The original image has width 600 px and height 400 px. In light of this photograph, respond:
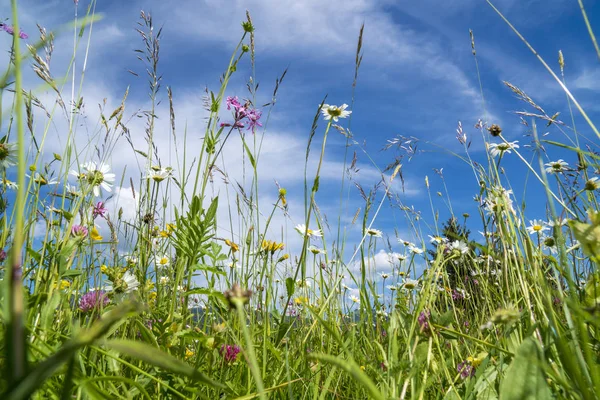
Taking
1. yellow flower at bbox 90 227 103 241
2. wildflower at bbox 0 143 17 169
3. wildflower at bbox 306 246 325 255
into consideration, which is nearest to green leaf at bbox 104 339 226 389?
wildflower at bbox 0 143 17 169

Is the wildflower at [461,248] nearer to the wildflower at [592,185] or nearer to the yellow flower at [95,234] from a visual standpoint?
the wildflower at [592,185]

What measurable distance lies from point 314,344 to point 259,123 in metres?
0.80

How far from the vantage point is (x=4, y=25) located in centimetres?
174

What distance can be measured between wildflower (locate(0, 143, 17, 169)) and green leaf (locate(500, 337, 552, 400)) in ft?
4.30

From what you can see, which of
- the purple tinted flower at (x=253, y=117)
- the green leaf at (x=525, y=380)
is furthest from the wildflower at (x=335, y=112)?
the green leaf at (x=525, y=380)

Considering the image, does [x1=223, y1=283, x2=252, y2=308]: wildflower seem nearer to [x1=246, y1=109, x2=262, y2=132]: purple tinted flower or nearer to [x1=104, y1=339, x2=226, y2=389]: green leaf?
[x1=104, y1=339, x2=226, y2=389]: green leaf

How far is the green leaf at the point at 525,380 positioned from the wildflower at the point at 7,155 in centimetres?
131

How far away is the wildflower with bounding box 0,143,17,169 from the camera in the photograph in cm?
128

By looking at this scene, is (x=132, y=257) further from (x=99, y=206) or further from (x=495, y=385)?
(x=495, y=385)

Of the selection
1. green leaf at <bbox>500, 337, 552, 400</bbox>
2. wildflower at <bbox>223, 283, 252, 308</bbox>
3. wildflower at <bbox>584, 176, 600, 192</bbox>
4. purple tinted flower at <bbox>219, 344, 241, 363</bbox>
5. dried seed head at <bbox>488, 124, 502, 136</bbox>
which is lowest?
purple tinted flower at <bbox>219, 344, 241, 363</bbox>

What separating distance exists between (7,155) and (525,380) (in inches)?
53.5

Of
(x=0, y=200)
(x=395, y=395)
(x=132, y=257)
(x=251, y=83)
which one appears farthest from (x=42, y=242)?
(x=395, y=395)

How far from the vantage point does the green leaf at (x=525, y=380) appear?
53cm

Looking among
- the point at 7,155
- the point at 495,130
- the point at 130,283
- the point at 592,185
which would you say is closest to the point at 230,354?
the point at 130,283
